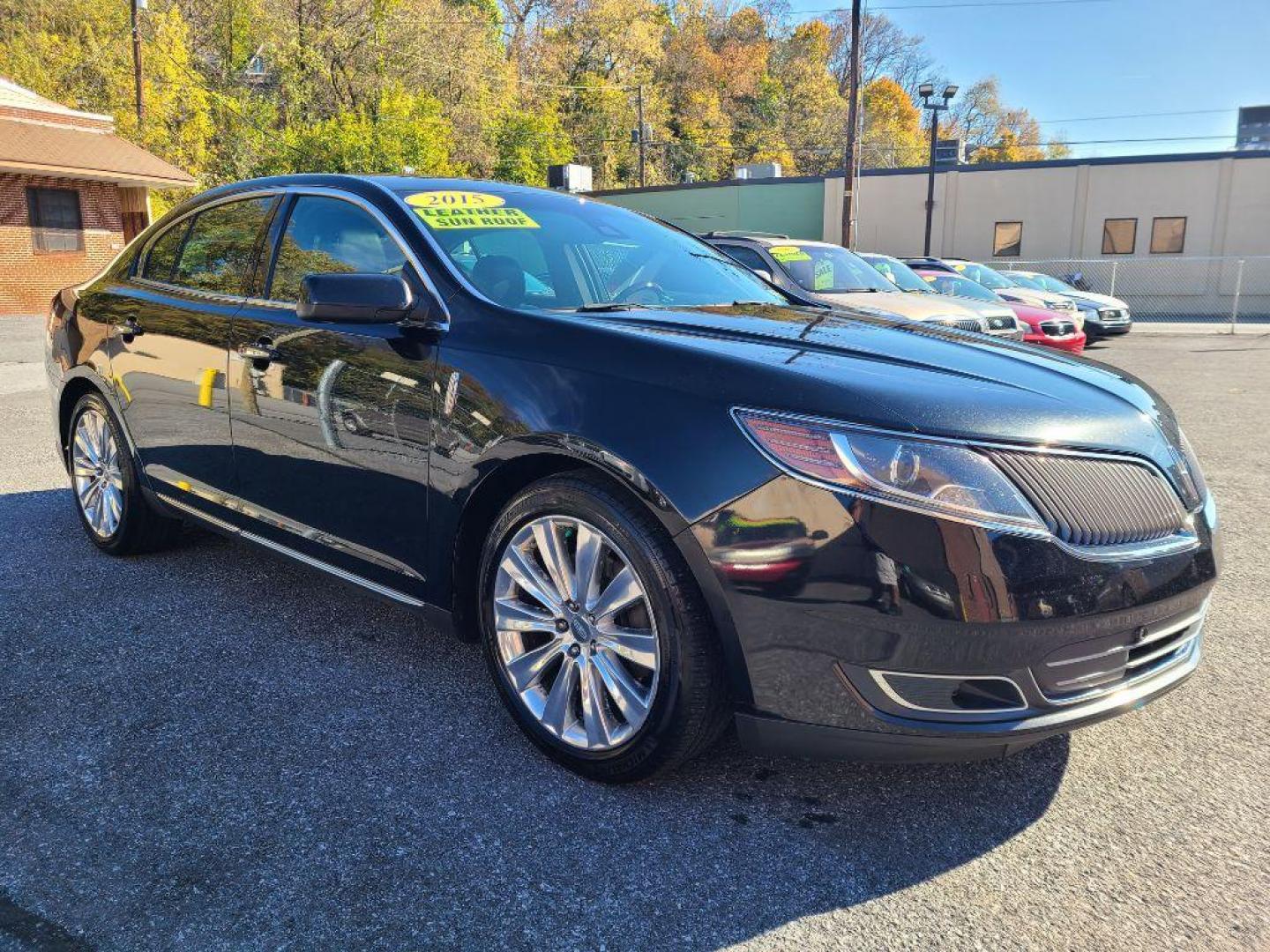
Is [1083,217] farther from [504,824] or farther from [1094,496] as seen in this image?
[504,824]

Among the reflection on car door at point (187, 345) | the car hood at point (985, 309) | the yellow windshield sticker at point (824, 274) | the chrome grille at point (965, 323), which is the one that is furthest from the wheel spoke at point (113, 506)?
the car hood at point (985, 309)

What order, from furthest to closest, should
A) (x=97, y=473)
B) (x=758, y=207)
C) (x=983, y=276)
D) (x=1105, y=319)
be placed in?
(x=758, y=207), (x=1105, y=319), (x=983, y=276), (x=97, y=473)

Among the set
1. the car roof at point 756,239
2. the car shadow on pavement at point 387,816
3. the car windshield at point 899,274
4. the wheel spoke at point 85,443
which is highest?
the car roof at point 756,239

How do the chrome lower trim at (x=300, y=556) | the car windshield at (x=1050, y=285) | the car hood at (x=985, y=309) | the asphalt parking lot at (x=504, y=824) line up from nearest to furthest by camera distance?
the asphalt parking lot at (x=504, y=824) → the chrome lower trim at (x=300, y=556) → the car hood at (x=985, y=309) → the car windshield at (x=1050, y=285)

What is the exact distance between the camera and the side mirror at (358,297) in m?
2.84

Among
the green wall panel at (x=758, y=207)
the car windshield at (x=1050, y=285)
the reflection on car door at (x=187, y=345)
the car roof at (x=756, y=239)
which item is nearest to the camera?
the reflection on car door at (x=187, y=345)

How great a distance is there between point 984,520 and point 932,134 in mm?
31514

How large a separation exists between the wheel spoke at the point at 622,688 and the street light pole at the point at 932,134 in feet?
86.2

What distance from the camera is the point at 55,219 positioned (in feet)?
81.4

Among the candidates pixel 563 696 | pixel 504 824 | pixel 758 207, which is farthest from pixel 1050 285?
pixel 504 824

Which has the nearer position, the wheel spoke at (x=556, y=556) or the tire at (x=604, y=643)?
the tire at (x=604, y=643)

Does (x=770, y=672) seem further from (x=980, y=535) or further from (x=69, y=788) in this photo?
(x=69, y=788)

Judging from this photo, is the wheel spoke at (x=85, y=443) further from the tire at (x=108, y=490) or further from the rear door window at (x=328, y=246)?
the rear door window at (x=328, y=246)

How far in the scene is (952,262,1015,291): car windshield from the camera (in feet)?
57.0
